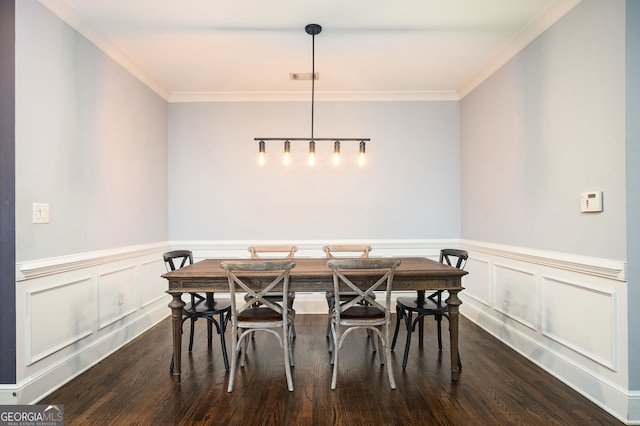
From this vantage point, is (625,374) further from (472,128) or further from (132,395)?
(132,395)

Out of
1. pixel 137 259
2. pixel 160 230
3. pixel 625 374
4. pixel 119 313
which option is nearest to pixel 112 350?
pixel 119 313

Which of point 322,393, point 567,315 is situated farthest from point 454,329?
point 322,393

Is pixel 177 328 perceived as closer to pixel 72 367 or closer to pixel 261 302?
pixel 261 302

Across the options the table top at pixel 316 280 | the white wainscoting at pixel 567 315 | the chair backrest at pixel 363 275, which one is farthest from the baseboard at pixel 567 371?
the chair backrest at pixel 363 275

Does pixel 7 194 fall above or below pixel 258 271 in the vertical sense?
above

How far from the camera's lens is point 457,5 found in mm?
2545

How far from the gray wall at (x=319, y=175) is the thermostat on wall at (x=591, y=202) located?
6.75 feet

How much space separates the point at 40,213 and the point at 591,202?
3570mm

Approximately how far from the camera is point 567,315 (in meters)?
2.46

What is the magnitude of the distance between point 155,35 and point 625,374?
13.4ft

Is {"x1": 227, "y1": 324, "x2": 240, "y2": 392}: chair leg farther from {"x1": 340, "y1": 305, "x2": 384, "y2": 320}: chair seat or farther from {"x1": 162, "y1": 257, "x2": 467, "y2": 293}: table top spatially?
{"x1": 340, "y1": 305, "x2": 384, "y2": 320}: chair seat

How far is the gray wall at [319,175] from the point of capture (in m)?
4.36

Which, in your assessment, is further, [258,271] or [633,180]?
[258,271]

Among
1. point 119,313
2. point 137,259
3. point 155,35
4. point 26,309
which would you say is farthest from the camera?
point 137,259
